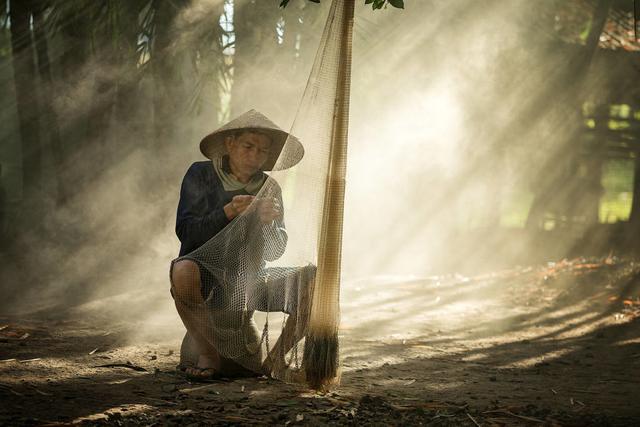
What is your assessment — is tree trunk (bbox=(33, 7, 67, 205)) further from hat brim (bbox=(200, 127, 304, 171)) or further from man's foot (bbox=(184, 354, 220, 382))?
man's foot (bbox=(184, 354, 220, 382))

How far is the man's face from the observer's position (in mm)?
3051

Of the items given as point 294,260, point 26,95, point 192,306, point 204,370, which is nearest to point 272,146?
point 294,260

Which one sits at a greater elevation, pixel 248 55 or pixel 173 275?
pixel 248 55

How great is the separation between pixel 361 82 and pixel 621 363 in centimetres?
561

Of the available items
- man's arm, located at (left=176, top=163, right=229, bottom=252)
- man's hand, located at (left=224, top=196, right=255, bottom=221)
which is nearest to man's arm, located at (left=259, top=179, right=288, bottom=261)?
man's hand, located at (left=224, top=196, right=255, bottom=221)

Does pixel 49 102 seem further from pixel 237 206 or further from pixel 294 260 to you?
pixel 294 260

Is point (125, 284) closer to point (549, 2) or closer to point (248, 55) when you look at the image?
point (248, 55)

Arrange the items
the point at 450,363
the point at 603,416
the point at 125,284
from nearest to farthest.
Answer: the point at 603,416
the point at 450,363
the point at 125,284

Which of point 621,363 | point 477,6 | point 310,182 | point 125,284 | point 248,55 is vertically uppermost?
point 477,6

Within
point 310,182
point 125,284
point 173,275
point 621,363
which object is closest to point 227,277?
point 173,275

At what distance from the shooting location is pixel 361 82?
334 inches

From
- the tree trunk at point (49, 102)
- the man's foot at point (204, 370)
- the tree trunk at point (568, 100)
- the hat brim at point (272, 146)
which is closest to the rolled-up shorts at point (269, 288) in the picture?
the man's foot at point (204, 370)

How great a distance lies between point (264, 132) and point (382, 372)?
1.48m

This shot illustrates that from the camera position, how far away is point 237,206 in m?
2.83
